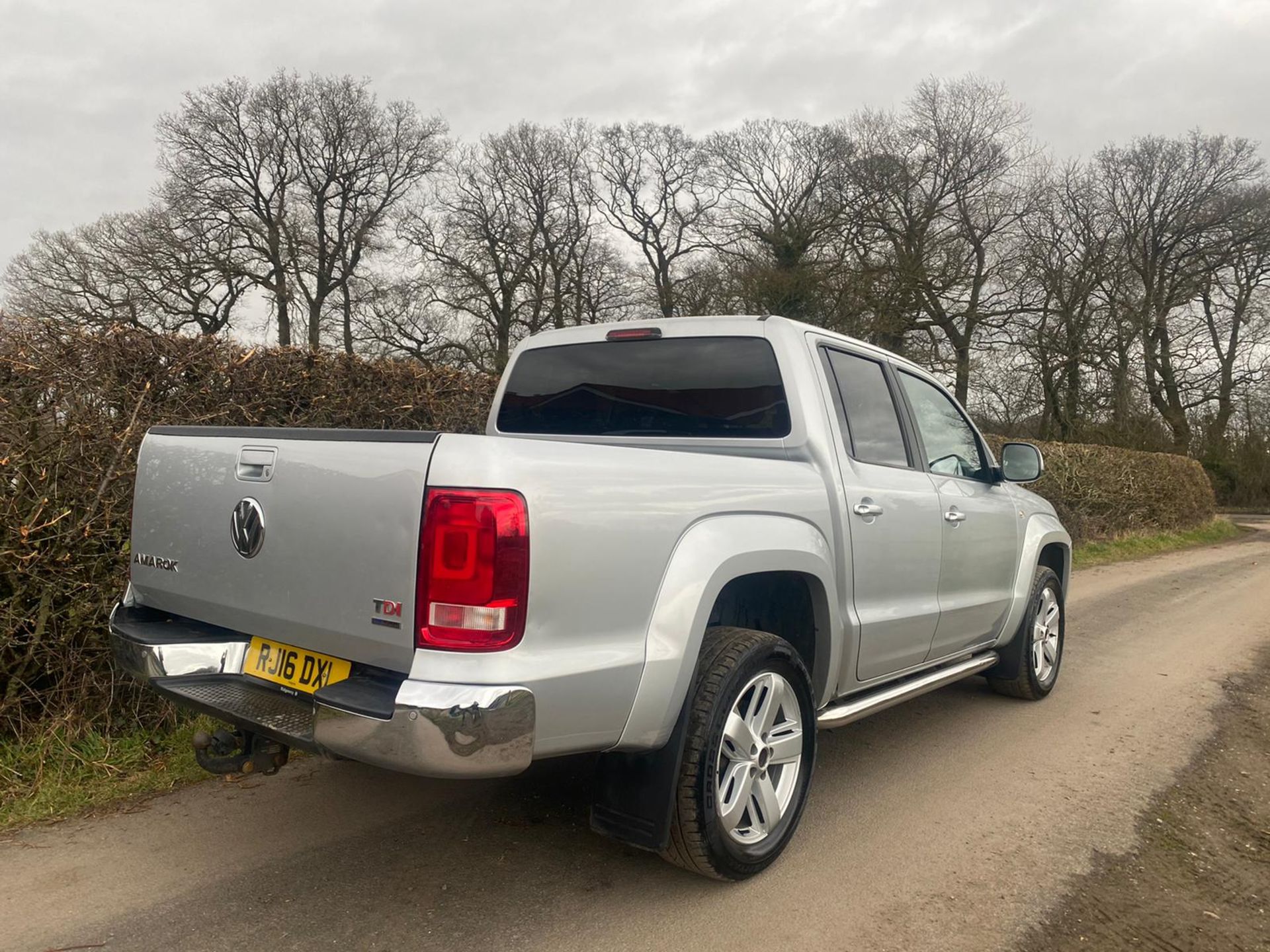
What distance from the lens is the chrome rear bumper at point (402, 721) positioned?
2.10m

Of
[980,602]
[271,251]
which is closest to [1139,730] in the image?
[980,602]

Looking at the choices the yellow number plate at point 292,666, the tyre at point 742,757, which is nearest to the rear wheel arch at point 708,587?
the tyre at point 742,757

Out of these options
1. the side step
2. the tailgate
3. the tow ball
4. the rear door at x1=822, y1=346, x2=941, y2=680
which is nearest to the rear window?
the rear door at x1=822, y1=346, x2=941, y2=680

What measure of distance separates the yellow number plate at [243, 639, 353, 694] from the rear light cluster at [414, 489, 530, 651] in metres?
0.43

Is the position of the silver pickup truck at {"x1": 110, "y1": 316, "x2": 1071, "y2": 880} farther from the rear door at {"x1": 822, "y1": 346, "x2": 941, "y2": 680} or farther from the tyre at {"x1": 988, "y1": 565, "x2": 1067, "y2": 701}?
the tyre at {"x1": 988, "y1": 565, "x2": 1067, "y2": 701}

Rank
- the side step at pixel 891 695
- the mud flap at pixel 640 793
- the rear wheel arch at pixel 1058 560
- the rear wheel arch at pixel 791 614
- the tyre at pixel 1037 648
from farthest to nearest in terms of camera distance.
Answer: the rear wheel arch at pixel 1058 560, the tyre at pixel 1037 648, the side step at pixel 891 695, the rear wheel arch at pixel 791 614, the mud flap at pixel 640 793

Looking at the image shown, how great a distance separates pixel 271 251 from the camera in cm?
2627

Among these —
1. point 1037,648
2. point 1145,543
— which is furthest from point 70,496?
point 1145,543

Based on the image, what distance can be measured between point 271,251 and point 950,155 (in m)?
20.0

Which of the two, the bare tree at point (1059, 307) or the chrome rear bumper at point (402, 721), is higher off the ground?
the bare tree at point (1059, 307)

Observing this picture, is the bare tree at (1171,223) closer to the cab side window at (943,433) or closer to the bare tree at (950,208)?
the bare tree at (950,208)

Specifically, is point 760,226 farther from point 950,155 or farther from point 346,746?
point 346,746

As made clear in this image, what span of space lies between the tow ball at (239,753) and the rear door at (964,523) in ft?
9.15

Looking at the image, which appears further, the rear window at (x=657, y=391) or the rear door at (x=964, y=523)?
the rear door at (x=964, y=523)
